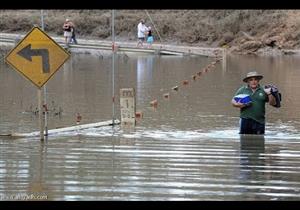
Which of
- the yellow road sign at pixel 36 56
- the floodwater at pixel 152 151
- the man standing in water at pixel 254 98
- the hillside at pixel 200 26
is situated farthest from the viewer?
the hillside at pixel 200 26

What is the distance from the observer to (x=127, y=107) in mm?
13508

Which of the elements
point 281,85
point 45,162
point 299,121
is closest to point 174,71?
point 281,85

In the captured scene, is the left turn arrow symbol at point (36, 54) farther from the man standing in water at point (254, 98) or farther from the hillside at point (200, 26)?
the hillside at point (200, 26)

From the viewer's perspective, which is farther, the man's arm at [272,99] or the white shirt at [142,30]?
the white shirt at [142,30]

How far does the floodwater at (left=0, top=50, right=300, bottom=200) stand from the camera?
766 centimetres

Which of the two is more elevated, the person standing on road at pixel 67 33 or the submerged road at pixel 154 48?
the person standing on road at pixel 67 33

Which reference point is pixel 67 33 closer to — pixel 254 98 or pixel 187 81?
pixel 187 81

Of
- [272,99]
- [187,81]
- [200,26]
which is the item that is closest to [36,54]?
[272,99]

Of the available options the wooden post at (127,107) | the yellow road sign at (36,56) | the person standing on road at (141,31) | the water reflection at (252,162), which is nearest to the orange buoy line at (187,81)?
the wooden post at (127,107)

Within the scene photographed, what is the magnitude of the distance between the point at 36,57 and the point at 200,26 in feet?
115

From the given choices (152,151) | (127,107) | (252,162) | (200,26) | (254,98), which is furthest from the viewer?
(200,26)

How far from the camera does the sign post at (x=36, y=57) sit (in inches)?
429

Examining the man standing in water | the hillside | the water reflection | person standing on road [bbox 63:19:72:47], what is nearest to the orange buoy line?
the man standing in water

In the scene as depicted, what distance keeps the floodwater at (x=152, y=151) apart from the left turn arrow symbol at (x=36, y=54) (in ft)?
3.91
